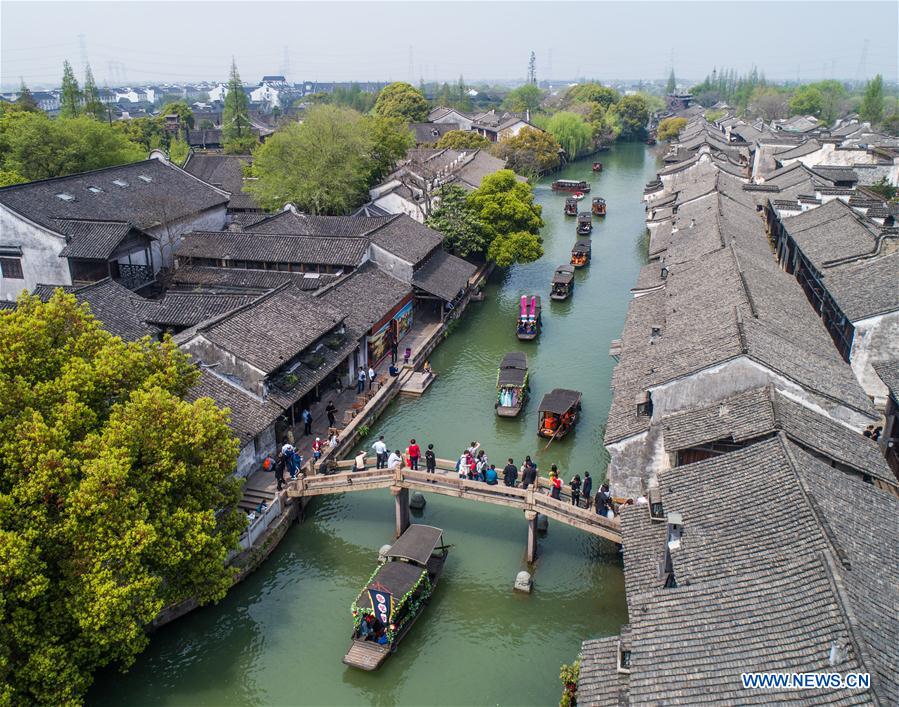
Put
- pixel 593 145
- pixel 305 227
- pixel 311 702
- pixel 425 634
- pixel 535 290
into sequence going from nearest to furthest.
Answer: pixel 311 702 → pixel 425 634 → pixel 305 227 → pixel 535 290 → pixel 593 145

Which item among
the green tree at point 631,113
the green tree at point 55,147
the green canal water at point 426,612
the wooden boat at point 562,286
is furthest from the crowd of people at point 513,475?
the green tree at point 631,113

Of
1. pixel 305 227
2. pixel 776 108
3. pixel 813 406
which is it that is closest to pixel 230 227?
pixel 305 227

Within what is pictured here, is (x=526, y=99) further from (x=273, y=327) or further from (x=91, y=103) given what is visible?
(x=273, y=327)

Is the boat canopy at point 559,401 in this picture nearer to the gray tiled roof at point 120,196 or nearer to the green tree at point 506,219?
the green tree at point 506,219

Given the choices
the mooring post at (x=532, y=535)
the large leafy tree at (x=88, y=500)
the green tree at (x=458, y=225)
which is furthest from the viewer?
the green tree at (x=458, y=225)

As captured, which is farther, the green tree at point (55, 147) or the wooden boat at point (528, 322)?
the green tree at point (55, 147)

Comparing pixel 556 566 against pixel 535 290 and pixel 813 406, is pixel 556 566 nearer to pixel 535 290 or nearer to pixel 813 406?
pixel 813 406

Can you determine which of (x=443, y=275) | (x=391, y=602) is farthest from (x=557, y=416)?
(x=443, y=275)
